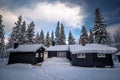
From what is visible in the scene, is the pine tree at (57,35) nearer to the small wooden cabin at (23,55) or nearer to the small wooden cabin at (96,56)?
the small wooden cabin at (23,55)

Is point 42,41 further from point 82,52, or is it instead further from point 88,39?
point 82,52

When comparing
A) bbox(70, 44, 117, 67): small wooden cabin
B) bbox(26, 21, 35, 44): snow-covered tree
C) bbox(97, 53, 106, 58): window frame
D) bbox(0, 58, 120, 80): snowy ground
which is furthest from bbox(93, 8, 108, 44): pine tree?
bbox(26, 21, 35, 44): snow-covered tree

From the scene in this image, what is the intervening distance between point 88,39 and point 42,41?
25954 mm

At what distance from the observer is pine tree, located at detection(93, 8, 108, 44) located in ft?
101

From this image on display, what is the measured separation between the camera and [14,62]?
81.5ft

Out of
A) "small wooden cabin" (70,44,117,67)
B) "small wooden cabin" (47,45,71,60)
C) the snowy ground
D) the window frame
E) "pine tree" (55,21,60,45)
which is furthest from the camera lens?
"pine tree" (55,21,60,45)

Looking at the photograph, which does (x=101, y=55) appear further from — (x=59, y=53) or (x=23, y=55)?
(x=23, y=55)

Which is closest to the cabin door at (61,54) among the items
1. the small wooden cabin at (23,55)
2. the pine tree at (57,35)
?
the small wooden cabin at (23,55)

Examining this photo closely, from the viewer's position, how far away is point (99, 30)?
31.2 m

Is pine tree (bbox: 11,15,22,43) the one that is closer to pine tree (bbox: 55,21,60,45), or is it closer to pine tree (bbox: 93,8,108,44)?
pine tree (bbox: 55,21,60,45)

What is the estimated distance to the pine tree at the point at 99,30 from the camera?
30.7m

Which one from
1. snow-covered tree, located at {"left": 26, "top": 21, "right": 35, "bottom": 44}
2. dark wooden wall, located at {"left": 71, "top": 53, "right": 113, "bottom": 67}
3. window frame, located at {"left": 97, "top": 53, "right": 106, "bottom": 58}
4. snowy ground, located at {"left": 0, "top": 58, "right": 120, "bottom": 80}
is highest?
snow-covered tree, located at {"left": 26, "top": 21, "right": 35, "bottom": 44}

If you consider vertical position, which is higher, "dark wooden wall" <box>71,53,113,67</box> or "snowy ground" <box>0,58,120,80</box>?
"dark wooden wall" <box>71,53,113,67</box>

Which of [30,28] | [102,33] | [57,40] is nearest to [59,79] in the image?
[102,33]
